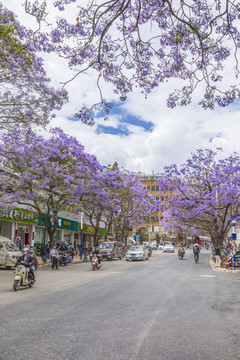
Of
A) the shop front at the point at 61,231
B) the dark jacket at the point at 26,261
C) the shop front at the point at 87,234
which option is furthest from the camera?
the shop front at the point at 87,234

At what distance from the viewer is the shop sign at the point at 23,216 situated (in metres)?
29.9

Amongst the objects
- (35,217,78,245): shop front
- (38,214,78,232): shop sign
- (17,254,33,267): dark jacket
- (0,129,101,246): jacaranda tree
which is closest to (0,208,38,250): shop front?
(35,217,78,245): shop front

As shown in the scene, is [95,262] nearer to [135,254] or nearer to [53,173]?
[53,173]

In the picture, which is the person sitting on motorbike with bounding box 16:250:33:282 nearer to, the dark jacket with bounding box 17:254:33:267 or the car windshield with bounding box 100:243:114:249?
the dark jacket with bounding box 17:254:33:267

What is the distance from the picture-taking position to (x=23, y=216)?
3247 centimetres

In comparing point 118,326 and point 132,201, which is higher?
point 132,201

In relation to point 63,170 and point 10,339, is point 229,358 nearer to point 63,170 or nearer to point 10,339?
point 10,339

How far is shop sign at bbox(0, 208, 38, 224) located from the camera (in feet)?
98.0

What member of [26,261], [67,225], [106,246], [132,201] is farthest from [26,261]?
[132,201]

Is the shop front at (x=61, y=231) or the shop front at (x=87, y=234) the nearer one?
the shop front at (x=61, y=231)

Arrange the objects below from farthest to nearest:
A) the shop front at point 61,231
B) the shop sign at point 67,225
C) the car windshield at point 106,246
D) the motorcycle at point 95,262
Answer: the shop sign at point 67,225, the shop front at point 61,231, the car windshield at point 106,246, the motorcycle at point 95,262

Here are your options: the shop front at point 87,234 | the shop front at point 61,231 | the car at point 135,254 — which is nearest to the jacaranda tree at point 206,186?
the car at point 135,254

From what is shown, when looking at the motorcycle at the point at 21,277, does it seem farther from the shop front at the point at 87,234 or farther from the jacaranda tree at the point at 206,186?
the shop front at the point at 87,234

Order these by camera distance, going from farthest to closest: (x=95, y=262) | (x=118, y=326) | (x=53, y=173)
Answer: (x=53, y=173) → (x=95, y=262) → (x=118, y=326)
